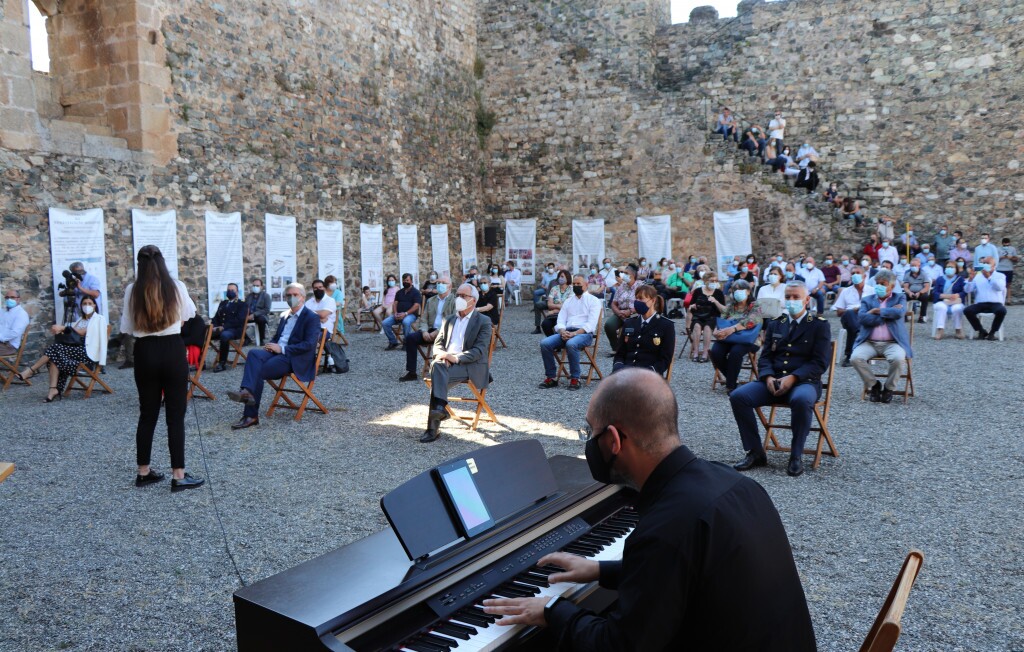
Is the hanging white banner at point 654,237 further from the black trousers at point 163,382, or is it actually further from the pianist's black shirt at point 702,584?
the pianist's black shirt at point 702,584

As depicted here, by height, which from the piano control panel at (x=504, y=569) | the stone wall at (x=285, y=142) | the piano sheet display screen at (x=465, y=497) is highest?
the stone wall at (x=285, y=142)

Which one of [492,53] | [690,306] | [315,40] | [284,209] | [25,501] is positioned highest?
[492,53]

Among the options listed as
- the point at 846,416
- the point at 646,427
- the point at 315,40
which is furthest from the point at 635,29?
the point at 646,427

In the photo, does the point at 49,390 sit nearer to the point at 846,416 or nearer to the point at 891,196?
the point at 846,416

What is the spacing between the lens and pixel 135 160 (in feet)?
34.9

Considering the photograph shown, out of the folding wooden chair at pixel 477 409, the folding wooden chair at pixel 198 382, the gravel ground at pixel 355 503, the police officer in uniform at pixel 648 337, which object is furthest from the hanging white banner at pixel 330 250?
the police officer in uniform at pixel 648 337

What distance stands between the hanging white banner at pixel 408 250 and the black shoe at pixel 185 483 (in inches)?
458

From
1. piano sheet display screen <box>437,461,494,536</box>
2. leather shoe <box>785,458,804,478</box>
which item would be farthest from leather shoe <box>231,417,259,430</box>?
piano sheet display screen <box>437,461,494,536</box>

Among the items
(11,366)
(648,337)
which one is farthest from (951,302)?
(11,366)

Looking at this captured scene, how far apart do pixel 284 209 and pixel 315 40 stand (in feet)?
11.3

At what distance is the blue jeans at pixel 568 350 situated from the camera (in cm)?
813

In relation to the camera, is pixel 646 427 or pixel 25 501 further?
pixel 25 501

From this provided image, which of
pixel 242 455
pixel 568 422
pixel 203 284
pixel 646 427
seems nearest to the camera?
pixel 646 427

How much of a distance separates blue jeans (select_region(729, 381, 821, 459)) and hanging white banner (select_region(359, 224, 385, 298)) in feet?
37.3
